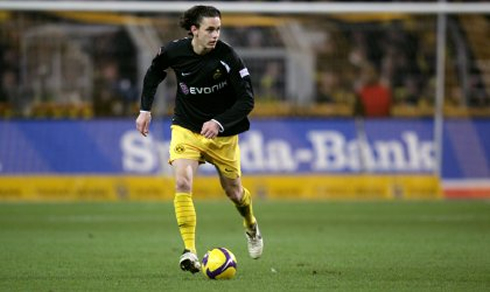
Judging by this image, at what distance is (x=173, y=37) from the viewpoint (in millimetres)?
23922

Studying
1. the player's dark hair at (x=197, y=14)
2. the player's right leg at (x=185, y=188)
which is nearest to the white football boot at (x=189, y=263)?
the player's right leg at (x=185, y=188)

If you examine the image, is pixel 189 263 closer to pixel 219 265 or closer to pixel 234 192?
pixel 219 265

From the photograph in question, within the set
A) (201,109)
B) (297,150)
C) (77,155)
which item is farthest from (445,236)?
(77,155)

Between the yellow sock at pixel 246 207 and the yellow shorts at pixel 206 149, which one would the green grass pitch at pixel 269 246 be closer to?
the yellow sock at pixel 246 207

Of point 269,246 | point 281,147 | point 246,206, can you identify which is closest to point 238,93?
point 246,206

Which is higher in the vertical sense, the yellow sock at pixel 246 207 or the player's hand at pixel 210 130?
the player's hand at pixel 210 130

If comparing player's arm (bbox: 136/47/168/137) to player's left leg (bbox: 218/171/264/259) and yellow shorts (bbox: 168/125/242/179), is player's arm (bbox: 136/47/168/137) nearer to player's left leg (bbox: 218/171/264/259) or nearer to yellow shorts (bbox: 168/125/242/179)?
yellow shorts (bbox: 168/125/242/179)

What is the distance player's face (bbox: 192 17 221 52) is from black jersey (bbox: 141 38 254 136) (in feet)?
0.65

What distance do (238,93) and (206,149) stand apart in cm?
63

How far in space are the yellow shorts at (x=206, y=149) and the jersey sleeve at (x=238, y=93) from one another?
34 cm

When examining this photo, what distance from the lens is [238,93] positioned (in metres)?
10.5

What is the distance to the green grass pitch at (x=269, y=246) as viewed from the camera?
31.0ft

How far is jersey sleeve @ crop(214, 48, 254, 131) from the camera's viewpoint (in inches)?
409

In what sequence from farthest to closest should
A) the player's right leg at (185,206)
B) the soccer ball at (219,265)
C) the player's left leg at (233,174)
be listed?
the player's left leg at (233,174), the player's right leg at (185,206), the soccer ball at (219,265)
